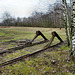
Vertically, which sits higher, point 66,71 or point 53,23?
point 53,23

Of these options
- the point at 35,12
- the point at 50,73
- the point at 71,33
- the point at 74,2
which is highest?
the point at 35,12

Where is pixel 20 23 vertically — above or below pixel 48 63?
above

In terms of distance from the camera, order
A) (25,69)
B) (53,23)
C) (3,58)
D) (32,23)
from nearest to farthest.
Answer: (25,69) < (3,58) < (53,23) < (32,23)

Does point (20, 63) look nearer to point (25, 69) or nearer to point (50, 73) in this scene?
point (25, 69)

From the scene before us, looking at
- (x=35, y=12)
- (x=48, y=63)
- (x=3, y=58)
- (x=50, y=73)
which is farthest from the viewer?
(x=35, y=12)

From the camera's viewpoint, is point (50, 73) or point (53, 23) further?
point (53, 23)

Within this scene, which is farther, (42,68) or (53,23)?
(53,23)

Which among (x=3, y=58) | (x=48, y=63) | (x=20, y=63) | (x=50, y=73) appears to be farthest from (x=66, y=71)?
(x=3, y=58)

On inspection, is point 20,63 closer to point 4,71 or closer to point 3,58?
point 4,71

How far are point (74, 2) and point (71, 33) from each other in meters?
1.55

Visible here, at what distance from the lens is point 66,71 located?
3.69m

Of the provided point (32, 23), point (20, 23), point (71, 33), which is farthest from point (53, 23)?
point (71, 33)

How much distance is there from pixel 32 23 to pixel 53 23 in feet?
28.2

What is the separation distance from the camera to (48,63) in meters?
4.43
